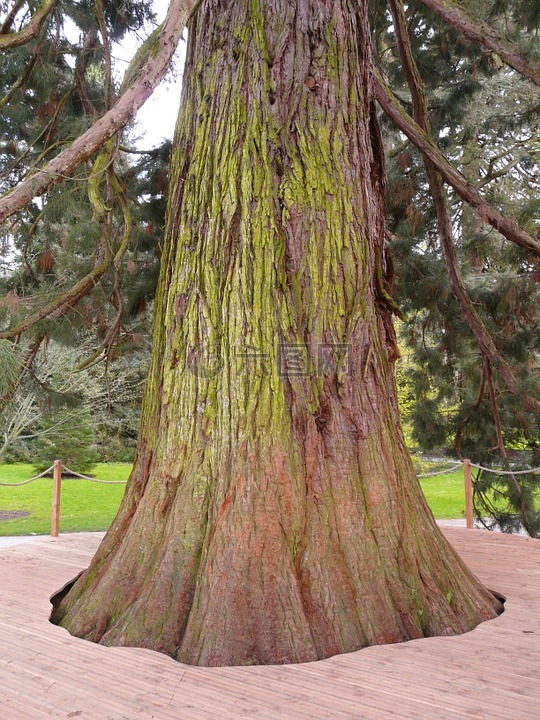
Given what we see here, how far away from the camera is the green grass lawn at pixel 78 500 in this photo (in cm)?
1062

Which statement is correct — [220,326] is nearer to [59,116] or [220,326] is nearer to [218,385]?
[218,385]

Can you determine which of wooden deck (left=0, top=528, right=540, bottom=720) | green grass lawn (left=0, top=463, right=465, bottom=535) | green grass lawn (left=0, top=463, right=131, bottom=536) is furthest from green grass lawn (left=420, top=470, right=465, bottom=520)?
wooden deck (left=0, top=528, right=540, bottom=720)

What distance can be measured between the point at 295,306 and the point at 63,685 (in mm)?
1574

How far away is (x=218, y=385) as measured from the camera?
262 cm

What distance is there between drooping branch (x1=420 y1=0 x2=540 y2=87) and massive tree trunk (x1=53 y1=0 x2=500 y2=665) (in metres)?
0.42

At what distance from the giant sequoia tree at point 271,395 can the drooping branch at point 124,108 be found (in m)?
0.01

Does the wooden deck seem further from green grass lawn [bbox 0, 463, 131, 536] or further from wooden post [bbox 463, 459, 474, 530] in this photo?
green grass lawn [bbox 0, 463, 131, 536]

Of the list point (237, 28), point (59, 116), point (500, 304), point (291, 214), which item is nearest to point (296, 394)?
point (291, 214)

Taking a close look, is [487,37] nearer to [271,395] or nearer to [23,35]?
[271,395]

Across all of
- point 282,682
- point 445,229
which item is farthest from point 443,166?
point 282,682

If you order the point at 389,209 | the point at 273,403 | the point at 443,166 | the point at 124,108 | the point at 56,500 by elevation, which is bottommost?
the point at 56,500

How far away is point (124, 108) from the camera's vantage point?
264 cm

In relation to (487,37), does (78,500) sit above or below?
below

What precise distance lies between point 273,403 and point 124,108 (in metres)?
1.34
